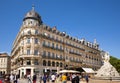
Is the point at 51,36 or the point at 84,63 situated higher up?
the point at 51,36

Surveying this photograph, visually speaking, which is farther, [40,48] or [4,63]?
[4,63]

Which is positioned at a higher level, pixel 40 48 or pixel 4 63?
pixel 40 48

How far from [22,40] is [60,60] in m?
13.6

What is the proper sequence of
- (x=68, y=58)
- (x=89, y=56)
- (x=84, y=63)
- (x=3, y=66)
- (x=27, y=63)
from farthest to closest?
1. (x=3, y=66)
2. (x=89, y=56)
3. (x=84, y=63)
4. (x=68, y=58)
5. (x=27, y=63)

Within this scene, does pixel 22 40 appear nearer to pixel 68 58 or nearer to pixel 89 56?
pixel 68 58

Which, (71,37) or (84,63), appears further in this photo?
(84,63)

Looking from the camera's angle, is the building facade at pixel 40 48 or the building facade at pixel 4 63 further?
the building facade at pixel 4 63

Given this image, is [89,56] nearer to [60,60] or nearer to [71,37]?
[71,37]

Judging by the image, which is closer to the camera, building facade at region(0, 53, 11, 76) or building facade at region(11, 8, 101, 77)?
building facade at region(11, 8, 101, 77)

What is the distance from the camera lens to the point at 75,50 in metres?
76.3

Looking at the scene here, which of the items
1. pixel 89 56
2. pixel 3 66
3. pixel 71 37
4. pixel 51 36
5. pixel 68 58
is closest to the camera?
pixel 51 36

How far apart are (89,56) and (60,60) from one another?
76.4 feet

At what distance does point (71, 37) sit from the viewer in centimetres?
7594

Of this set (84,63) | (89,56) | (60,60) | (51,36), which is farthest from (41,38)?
(89,56)
